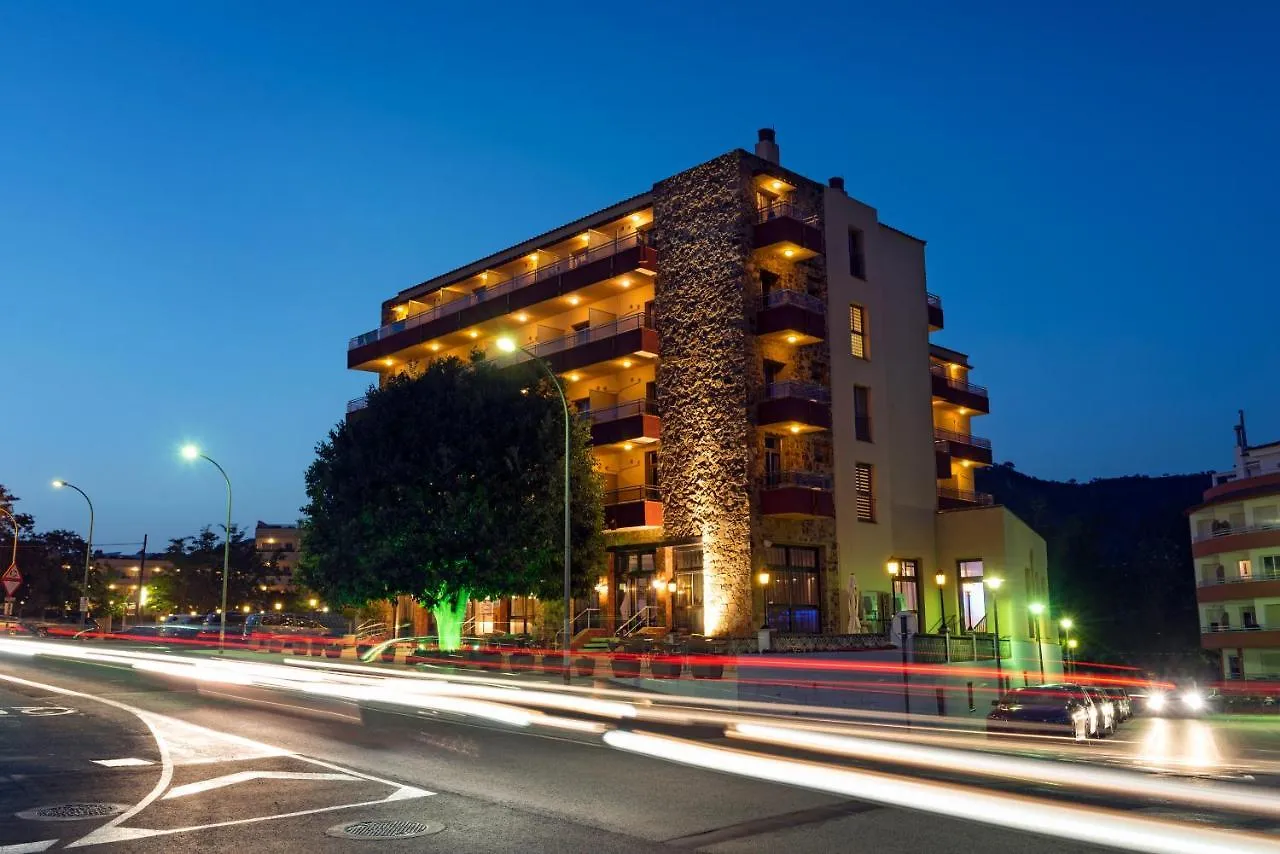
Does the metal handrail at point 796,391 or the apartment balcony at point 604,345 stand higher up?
the apartment balcony at point 604,345

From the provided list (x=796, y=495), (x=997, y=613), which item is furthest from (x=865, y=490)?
(x=997, y=613)

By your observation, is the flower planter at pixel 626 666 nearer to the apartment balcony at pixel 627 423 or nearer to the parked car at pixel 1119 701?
the apartment balcony at pixel 627 423

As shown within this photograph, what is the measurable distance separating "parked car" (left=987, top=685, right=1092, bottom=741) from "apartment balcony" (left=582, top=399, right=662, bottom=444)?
21037 mm

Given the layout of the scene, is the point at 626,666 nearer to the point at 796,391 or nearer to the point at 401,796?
the point at 796,391

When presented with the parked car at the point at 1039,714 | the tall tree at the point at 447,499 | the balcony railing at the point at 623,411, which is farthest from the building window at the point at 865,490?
the parked car at the point at 1039,714

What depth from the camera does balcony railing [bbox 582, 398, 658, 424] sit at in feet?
142

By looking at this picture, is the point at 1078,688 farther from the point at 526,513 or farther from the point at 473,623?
the point at 473,623

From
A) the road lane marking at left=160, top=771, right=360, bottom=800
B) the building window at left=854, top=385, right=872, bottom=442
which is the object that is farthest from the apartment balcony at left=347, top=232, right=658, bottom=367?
the road lane marking at left=160, top=771, right=360, bottom=800

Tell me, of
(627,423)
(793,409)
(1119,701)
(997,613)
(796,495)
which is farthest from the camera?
(997,613)

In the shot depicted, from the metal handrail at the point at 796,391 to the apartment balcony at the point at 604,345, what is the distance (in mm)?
5423

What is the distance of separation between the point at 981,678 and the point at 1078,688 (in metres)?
12.2

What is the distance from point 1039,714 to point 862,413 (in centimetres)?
2270

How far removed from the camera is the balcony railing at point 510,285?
152 ft

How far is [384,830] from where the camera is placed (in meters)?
9.05
